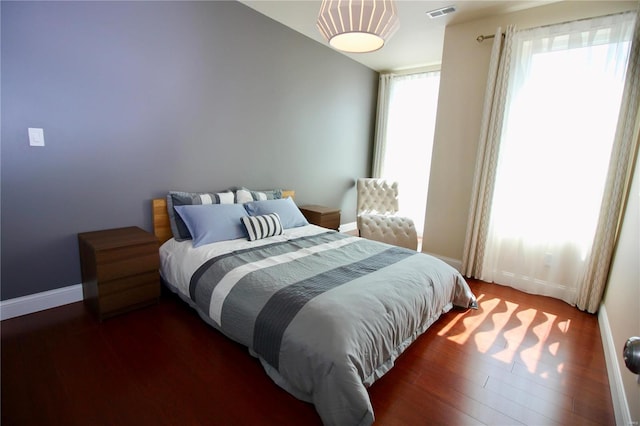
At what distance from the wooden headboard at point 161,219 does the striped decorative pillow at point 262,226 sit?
0.74 metres

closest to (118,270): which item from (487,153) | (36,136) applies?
(36,136)

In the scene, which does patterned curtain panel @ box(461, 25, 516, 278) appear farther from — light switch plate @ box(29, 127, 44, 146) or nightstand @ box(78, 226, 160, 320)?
light switch plate @ box(29, 127, 44, 146)

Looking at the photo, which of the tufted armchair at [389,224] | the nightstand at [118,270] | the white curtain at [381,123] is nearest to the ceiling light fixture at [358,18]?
the nightstand at [118,270]

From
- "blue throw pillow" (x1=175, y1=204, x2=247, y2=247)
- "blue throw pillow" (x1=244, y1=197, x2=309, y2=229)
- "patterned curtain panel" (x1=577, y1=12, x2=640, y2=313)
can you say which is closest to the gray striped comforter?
"blue throw pillow" (x1=175, y1=204, x2=247, y2=247)

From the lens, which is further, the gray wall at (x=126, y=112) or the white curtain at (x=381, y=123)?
the white curtain at (x=381, y=123)

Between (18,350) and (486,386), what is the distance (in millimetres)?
2730

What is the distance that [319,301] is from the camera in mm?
1524

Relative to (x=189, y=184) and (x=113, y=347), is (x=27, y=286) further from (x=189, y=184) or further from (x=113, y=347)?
(x=189, y=184)

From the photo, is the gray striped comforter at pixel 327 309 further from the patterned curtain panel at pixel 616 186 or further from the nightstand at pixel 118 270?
the patterned curtain panel at pixel 616 186

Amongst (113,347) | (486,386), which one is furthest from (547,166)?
(113,347)

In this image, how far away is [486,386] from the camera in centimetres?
164

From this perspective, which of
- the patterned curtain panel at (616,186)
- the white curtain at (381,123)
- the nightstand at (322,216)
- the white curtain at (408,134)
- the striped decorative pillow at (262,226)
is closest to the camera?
the patterned curtain panel at (616,186)

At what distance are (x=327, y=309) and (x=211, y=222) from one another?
1452mm

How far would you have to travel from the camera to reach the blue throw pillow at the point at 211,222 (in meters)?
2.42
